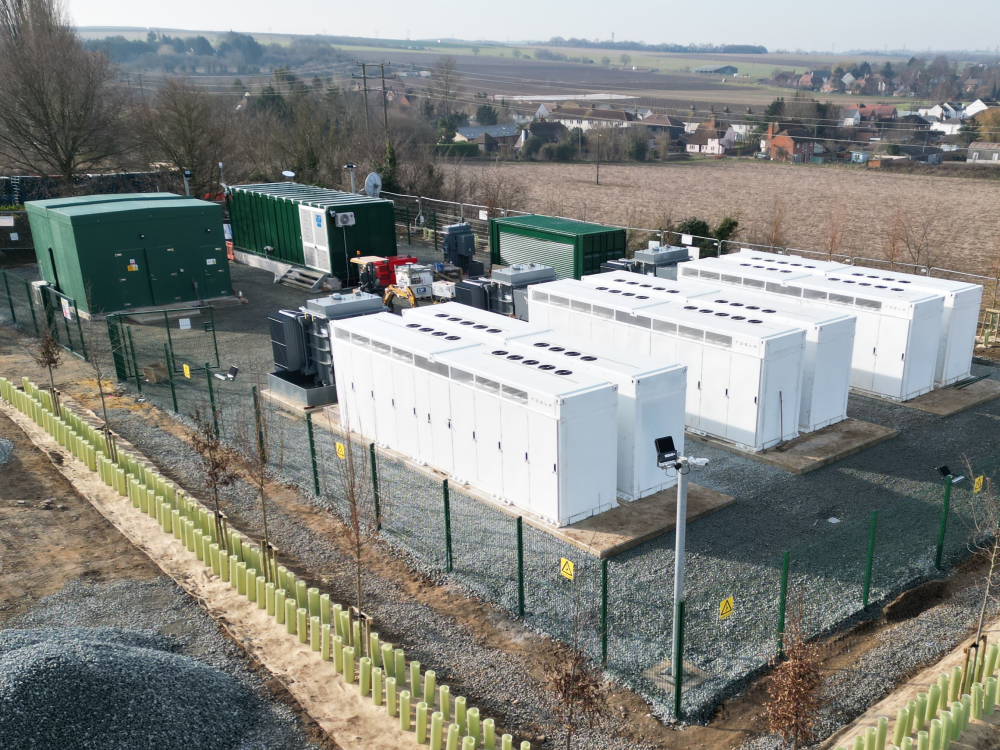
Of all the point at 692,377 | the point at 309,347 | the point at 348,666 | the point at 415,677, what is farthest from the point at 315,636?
the point at 309,347

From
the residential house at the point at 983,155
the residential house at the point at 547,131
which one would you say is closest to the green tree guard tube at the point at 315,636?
the residential house at the point at 983,155

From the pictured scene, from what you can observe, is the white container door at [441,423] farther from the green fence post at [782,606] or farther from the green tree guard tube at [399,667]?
the green fence post at [782,606]

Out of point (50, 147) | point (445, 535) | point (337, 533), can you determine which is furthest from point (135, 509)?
point (50, 147)

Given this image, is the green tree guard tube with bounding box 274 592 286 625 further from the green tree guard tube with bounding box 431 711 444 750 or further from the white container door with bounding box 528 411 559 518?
the white container door with bounding box 528 411 559 518

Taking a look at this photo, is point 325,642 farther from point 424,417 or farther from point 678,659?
point 424,417

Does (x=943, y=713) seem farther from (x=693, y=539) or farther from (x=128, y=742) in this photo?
(x=128, y=742)

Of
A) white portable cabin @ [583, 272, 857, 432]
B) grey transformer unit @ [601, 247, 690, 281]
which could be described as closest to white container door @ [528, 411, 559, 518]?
white portable cabin @ [583, 272, 857, 432]
